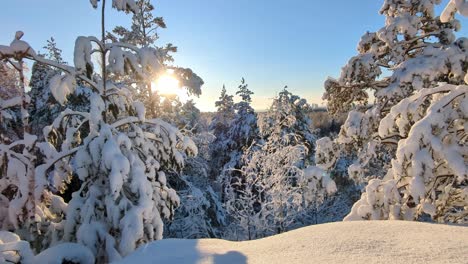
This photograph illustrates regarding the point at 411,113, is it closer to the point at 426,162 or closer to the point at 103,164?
the point at 426,162

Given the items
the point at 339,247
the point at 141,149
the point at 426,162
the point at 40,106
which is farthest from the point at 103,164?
the point at 40,106

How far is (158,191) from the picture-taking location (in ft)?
20.3

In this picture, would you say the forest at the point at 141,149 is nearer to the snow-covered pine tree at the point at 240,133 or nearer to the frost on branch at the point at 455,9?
the frost on branch at the point at 455,9

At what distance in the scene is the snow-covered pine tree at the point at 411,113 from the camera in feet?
16.7

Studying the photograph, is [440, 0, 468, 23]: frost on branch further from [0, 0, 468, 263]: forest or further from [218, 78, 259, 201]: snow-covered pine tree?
[218, 78, 259, 201]: snow-covered pine tree

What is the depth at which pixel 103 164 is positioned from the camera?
506 centimetres

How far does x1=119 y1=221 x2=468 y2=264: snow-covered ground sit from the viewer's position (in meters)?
2.76

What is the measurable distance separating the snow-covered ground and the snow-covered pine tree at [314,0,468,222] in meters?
1.85

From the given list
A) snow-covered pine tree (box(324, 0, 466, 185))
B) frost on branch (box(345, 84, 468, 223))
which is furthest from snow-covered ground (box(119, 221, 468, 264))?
snow-covered pine tree (box(324, 0, 466, 185))

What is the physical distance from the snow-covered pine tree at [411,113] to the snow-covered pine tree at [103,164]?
3635 millimetres

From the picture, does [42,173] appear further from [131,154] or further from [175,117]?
[175,117]

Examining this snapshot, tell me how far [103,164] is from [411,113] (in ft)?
15.2

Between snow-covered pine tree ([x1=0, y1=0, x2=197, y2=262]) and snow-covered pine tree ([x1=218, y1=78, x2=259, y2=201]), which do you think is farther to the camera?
snow-covered pine tree ([x1=218, y1=78, x2=259, y2=201])

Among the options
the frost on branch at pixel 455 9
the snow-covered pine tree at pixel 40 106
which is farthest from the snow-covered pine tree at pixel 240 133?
the frost on branch at pixel 455 9
